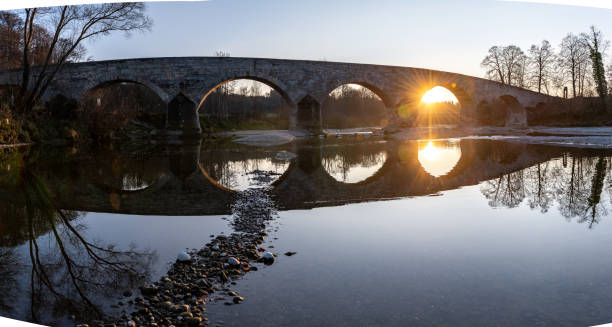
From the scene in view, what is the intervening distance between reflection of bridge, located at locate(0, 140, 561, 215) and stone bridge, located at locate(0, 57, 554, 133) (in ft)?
46.3

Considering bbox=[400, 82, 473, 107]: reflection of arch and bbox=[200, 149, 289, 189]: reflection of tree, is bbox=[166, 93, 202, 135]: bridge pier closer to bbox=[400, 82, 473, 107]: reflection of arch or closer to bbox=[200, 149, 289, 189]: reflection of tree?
bbox=[200, 149, 289, 189]: reflection of tree

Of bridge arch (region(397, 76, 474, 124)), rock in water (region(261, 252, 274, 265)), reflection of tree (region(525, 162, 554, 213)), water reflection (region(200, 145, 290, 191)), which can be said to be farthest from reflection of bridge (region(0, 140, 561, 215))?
bridge arch (region(397, 76, 474, 124))

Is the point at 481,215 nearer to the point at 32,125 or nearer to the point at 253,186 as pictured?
the point at 253,186

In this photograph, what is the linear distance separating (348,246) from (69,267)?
2.35 meters

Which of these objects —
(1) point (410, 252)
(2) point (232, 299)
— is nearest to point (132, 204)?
(2) point (232, 299)

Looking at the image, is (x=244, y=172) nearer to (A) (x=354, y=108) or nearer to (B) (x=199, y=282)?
(B) (x=199, y=282)

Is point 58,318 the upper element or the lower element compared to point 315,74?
lower

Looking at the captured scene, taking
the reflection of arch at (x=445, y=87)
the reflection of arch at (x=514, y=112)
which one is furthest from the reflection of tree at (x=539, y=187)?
the reflection of arch at (x=514, y=112)

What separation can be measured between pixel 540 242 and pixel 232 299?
2820 millimetres

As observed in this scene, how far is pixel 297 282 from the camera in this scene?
2541mm

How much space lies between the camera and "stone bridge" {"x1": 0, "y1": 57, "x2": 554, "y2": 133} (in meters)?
21.6

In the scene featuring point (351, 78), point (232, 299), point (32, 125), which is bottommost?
point (232, 299)

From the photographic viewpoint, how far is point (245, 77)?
23906mm

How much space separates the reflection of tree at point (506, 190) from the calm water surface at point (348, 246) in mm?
29
